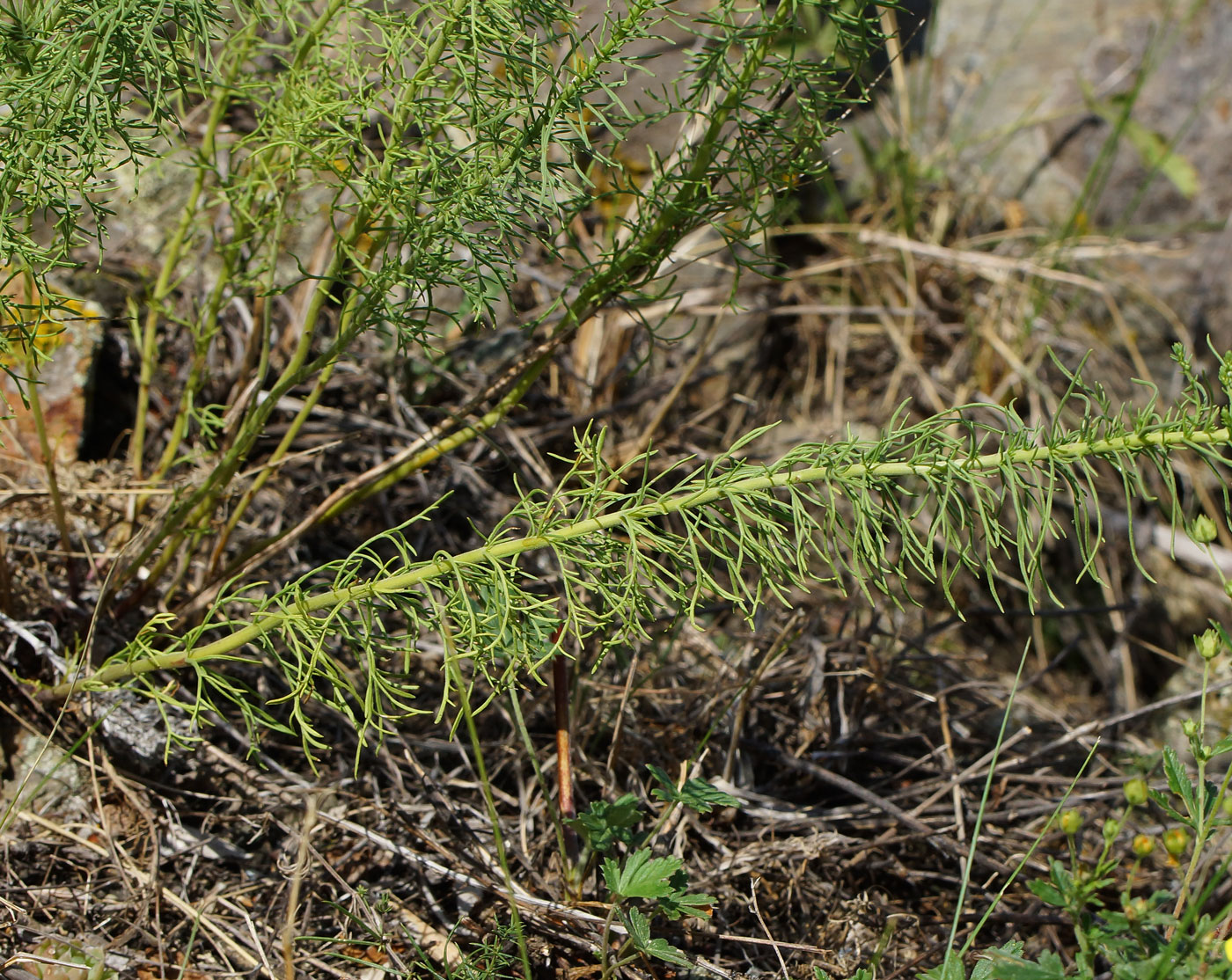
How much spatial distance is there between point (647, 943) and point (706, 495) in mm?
612

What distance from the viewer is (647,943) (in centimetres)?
131

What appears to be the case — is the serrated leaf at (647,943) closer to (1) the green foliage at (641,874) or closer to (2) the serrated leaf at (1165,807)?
(1) the green foliage at (641,874)

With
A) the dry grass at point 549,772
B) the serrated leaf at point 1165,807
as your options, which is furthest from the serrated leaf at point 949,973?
the serrated leaf at point 1165,807

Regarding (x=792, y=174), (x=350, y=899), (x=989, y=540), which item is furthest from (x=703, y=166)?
(x=350, y=899)

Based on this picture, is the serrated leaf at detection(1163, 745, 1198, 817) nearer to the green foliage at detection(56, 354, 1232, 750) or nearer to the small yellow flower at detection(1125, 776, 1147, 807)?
the small yellow flower at detection(1125, 776, 1147, 807)

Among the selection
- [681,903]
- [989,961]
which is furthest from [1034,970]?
[681,903]

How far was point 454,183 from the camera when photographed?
50.7 inches

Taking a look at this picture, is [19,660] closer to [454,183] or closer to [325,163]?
[325,163]

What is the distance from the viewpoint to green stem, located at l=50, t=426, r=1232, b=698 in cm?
108

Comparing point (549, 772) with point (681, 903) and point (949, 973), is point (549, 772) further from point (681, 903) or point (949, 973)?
point (949, 973)

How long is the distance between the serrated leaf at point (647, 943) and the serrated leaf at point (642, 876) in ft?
0.10

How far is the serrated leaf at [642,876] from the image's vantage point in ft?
4.31

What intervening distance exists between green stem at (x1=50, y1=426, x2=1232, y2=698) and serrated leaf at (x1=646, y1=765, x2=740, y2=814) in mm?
458

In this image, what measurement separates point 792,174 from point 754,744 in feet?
3.31
